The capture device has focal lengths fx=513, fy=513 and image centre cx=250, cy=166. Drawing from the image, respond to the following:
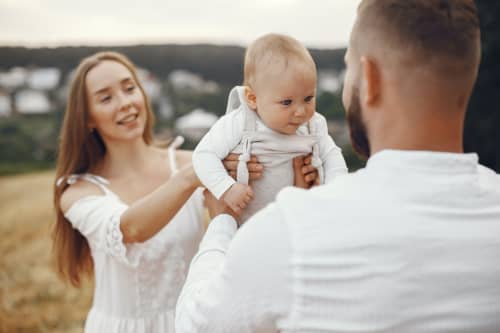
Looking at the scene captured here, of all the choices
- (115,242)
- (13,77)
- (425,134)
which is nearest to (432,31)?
(425,134)

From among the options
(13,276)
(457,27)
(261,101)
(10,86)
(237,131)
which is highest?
(457,27)

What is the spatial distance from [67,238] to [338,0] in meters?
2.74

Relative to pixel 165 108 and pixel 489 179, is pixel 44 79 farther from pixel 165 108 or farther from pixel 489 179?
pixel 489 179

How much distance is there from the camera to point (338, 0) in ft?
13.2

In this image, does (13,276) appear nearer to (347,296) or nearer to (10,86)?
(10,86)

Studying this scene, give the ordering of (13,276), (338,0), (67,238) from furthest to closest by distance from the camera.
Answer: (13,276)
(338,0)
(67,238)

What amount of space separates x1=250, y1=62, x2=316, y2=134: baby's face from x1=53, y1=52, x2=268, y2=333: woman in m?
0.50

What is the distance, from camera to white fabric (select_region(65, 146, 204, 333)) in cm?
228

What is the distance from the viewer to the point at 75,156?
2576 millimetres

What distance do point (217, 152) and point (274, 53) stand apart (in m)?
0.37

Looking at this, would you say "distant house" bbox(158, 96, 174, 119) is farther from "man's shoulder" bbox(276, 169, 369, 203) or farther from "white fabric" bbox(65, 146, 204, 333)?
"man's shoulder" bbox(276, 169, 369, 203)

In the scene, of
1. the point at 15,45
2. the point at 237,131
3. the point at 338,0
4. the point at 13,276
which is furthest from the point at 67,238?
the point at 15,45

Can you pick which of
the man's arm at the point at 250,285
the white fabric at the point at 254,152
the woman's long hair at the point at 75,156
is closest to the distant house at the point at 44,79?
the woman's long hair at the point at 75,156

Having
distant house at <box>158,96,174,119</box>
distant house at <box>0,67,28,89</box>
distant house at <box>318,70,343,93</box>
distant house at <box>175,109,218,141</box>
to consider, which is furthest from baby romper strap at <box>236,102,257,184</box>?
distant house at <box>0,67,28,89</box>
